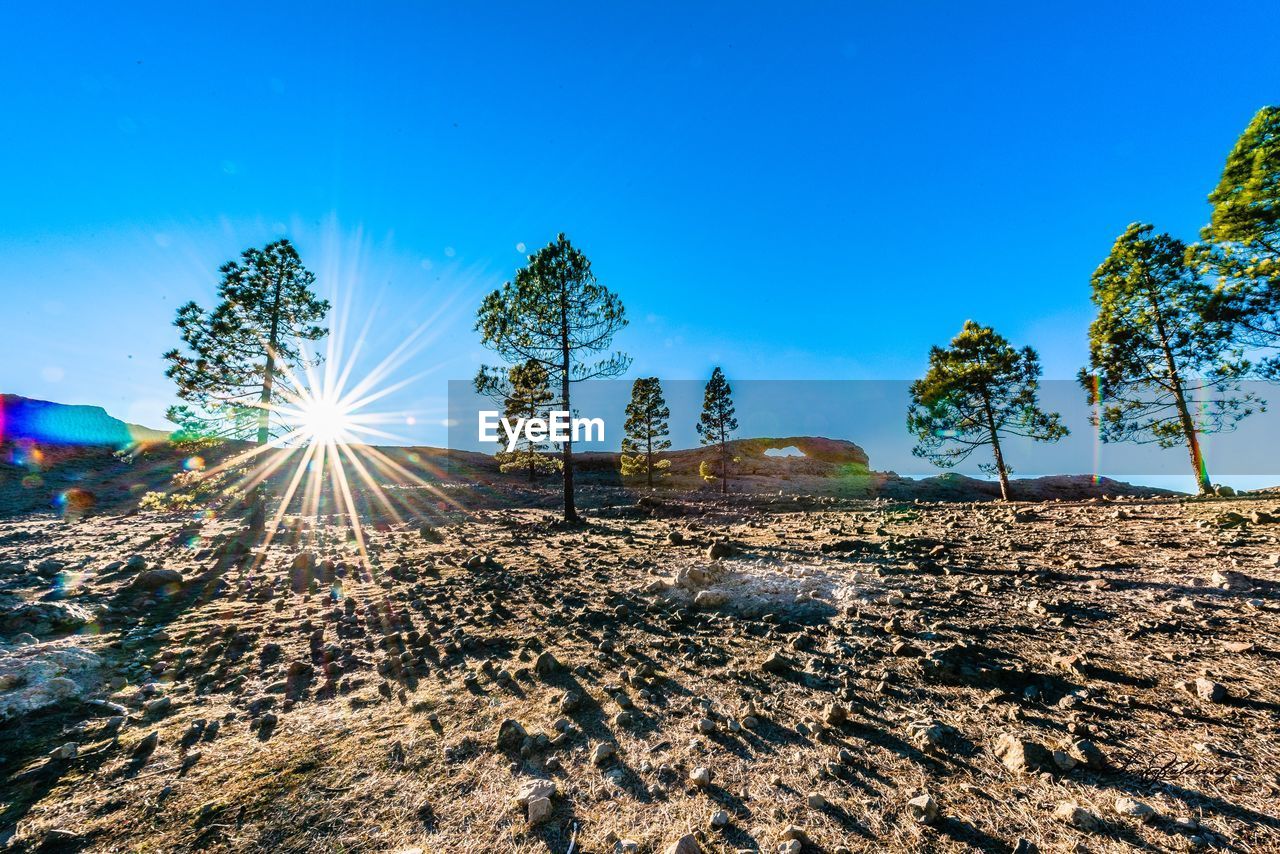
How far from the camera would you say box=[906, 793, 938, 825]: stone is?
104 inches

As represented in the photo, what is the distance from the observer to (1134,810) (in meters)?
2.51

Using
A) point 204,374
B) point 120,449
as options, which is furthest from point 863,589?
point 120,449

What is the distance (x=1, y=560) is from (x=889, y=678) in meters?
18.6

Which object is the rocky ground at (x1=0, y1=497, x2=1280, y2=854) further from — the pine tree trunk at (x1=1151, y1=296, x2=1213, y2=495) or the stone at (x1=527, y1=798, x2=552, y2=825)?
the pine tree trunk at (x1=1151, y1=296, x2=1213, y2=495)

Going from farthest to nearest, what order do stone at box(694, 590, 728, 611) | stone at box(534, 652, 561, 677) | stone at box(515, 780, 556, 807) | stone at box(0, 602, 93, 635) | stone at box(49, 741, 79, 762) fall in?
stone at box(694, 590, 728, 611) → stone at box(0, 602, 93, 635) → stone at box(534, 652, 561, 677) → stone at box(49, 741, 79, 762) → stone at box(515, 780, 556, 807)

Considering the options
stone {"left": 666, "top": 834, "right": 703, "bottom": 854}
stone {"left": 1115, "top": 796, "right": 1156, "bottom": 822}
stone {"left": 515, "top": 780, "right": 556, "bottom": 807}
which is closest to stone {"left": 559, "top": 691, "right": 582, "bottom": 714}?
stone {"left": 515, "top": 780, "right": 556, "bottom": 807}

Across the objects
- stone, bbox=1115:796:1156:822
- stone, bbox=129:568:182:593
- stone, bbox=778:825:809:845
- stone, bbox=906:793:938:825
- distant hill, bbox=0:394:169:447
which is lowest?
stone, bbox=778:825:809:845

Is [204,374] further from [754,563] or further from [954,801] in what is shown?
[954,801]

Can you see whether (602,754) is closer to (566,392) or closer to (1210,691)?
(1210,691)

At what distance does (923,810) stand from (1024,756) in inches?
39.5

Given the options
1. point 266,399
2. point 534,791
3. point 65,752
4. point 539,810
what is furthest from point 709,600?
point 266,399

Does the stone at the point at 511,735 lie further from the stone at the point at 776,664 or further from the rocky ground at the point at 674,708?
the stone at the point at 776,664

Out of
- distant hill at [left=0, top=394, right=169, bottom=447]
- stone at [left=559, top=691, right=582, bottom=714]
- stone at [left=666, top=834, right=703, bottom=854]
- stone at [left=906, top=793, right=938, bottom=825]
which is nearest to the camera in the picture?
stone at [left=666, top=834, right=703, bottom=854]

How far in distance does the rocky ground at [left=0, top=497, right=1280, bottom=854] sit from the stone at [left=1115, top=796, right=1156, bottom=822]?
0.04ft
